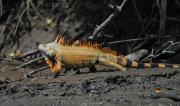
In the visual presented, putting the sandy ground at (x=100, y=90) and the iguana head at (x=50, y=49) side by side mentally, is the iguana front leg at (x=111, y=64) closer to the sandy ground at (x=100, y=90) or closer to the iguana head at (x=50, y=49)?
the sandy ground at (x=100, y=90)

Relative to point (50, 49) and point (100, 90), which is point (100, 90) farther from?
point (50, 49)

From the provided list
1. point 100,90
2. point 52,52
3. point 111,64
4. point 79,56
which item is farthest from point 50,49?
point 100,90

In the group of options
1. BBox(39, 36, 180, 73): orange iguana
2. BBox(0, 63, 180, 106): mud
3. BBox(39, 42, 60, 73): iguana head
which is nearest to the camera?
BBox(0, 63, 180, 106): mud

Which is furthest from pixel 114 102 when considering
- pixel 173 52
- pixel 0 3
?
pixel 0 3

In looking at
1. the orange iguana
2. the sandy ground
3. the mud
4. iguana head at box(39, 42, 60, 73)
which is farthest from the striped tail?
iguana head at box(39, 42, 60, 73)

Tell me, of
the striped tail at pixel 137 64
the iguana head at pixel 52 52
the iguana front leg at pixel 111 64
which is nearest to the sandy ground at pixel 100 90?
the iguana front leg at pixel 111 64

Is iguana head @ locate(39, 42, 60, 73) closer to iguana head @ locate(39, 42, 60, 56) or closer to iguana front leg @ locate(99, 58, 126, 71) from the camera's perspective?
iguana head @ locate(39, 42, 60, 56)
